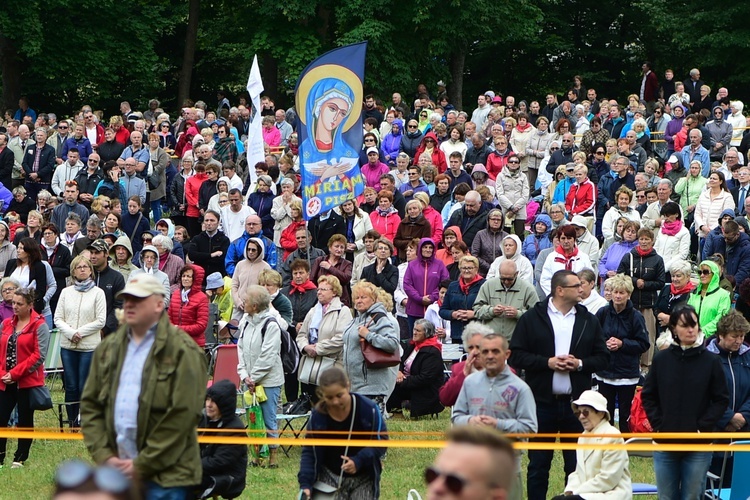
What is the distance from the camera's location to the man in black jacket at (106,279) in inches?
534

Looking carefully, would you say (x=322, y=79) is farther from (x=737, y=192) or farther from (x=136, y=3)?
(x=136, y=3)

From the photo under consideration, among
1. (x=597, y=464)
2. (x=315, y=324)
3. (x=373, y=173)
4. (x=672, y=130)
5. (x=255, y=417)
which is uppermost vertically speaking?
(x=672, y=130)

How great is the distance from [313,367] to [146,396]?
542 centimetres

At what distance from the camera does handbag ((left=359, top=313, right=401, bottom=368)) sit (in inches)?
427

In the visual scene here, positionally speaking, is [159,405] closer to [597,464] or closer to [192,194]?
[597,464]

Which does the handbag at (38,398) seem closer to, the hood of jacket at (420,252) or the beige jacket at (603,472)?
the hood of jacket at (420,252)

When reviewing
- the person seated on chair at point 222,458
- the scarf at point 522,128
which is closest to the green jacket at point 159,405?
the person seated on chair at point 222,458

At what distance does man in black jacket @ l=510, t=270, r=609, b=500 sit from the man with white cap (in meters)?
3.49

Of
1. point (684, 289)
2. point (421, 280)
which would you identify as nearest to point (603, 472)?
point (684, 289)

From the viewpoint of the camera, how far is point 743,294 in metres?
13.5

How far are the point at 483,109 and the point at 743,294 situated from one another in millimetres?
13570

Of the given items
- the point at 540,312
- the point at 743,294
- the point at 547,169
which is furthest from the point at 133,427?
the point at 547,169

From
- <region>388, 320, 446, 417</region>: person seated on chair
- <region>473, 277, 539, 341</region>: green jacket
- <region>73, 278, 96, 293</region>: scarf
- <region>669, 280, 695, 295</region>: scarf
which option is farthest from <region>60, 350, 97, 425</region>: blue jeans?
<region>669, 280, 695, 295</region>: scarf

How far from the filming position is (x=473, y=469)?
3.01 metres
